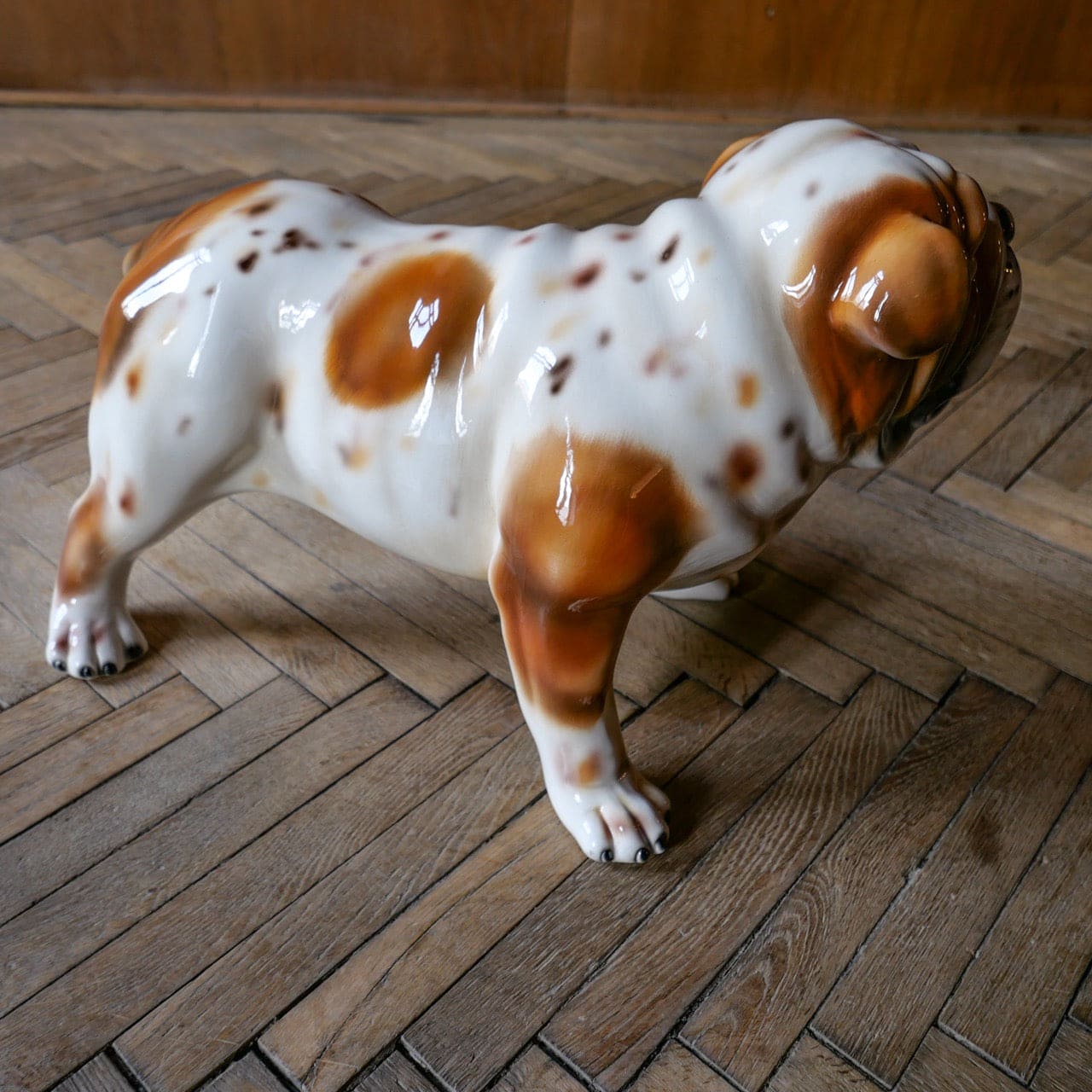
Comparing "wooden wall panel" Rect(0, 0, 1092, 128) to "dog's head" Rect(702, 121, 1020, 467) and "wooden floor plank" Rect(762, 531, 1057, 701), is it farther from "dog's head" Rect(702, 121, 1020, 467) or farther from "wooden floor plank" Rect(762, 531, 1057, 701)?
"dog's head" Rect(702, 121, 1020, 467)

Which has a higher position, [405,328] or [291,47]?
[405,328]

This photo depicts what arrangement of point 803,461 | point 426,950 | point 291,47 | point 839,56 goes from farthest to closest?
point 839,56, point 291,47, point 426,950, point 803,461

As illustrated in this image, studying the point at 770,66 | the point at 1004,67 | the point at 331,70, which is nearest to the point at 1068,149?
the point at 1004,67

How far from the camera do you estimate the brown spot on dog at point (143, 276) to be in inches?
38.9

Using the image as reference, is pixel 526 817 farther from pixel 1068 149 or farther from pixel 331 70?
pixel 1068 149

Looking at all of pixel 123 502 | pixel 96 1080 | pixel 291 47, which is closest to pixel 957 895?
pixel 96 1080

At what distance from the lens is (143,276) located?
1.00m

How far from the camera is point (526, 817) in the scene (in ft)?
3.44

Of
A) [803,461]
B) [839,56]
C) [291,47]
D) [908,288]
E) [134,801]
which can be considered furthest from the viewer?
[839,56]

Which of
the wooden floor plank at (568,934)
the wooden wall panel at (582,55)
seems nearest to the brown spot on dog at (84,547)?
the wooden floor plank at (568,934)

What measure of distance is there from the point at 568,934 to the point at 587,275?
1.82 ft

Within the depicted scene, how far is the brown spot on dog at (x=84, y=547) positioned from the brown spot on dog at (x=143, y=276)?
0.12m

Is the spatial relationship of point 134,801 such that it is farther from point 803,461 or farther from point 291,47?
point 291,47

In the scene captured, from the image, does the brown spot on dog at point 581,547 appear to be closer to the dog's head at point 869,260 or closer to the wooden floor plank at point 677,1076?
the dog's head at point 869,260
